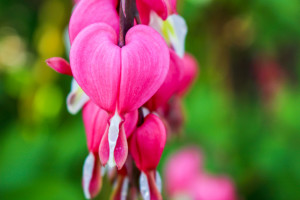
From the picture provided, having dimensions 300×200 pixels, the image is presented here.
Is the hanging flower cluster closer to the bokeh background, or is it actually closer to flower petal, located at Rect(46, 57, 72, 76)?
flower petal, located at Rect(46, 57, 72, 76)

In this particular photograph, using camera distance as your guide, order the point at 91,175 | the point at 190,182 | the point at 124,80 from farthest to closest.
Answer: the point at 190,182 → the point at 91,175 → the point at 124,80

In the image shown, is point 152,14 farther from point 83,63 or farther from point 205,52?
point 205,52

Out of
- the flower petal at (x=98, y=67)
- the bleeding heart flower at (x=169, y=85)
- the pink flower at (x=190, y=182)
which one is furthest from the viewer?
the pink flower at (x=190, y=182)

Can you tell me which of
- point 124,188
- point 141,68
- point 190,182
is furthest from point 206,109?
point 141,68

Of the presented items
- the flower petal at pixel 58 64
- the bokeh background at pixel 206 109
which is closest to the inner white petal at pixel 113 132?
the flower petal at pixel 58 64

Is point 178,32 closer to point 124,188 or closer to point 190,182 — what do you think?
point 124,188

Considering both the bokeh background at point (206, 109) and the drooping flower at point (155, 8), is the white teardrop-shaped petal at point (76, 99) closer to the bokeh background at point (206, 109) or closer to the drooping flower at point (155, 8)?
the drooping flower at point (155, 8)

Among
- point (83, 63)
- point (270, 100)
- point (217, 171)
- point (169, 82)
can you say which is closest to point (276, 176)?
point (217, 171)
